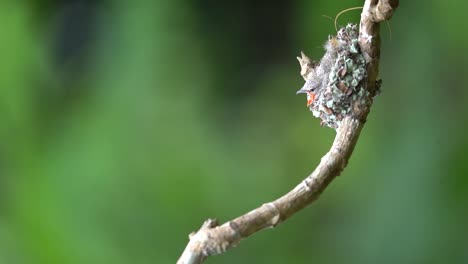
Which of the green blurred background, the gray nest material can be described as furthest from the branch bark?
the green blurred background

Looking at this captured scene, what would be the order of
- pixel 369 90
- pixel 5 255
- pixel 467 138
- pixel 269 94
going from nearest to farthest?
pixel 369 90
pixel 467 138
pixel 269 94
pixel 5 255

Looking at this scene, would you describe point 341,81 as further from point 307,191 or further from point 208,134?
point 208,134

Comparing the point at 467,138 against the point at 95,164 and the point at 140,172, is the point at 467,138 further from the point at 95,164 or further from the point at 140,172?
the point at 95,164

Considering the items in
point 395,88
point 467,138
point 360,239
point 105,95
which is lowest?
point 360,239

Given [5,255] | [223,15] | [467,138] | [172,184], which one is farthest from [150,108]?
[467,138]

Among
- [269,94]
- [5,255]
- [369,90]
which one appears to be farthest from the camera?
[5,255]

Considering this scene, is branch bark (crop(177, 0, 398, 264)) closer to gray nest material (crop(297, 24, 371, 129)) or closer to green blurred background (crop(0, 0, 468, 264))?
gray nest material (crop(297, 24, 371, 129))

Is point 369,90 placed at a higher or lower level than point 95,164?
lower

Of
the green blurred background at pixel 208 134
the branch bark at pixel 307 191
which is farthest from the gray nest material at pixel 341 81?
the green blurred background at pixel 208 134

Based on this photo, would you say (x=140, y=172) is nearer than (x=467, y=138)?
No
